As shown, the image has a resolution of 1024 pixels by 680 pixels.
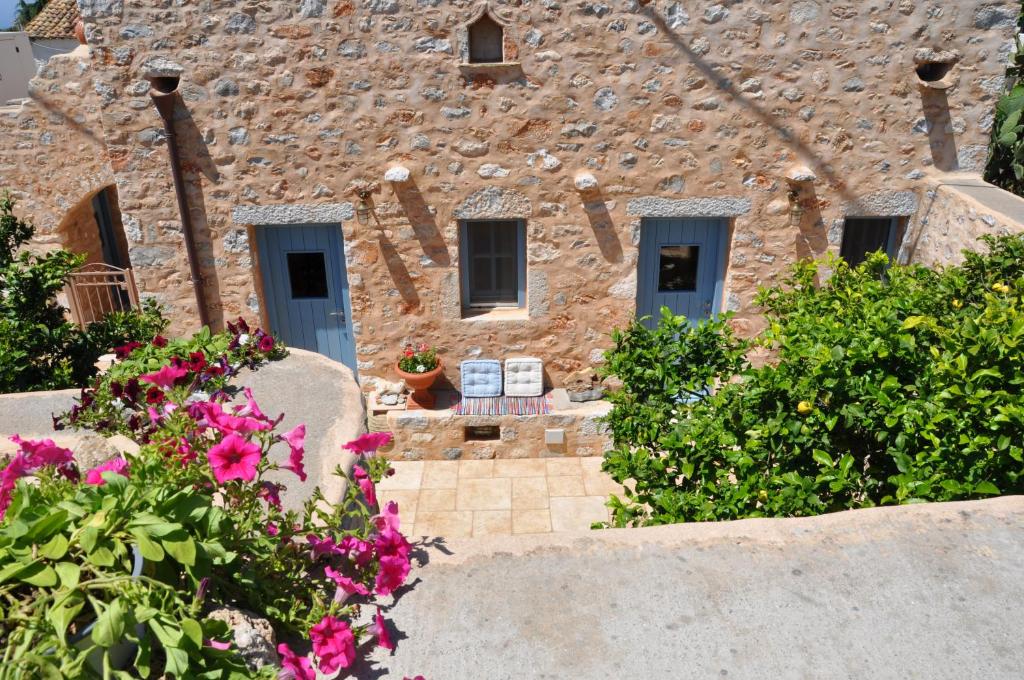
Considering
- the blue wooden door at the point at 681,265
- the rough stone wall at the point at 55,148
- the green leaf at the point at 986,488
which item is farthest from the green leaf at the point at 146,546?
the rough stone wall at the point at 55,148

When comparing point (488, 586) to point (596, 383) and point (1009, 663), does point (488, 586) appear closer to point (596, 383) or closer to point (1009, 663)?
point (1009, 663)

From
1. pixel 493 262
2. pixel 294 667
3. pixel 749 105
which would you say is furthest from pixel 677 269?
pixel 294 667

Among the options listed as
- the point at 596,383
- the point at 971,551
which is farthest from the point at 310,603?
the point at 596,383

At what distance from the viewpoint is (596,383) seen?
729 centimetres

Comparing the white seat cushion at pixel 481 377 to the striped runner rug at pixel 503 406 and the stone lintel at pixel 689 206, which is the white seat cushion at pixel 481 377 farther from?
the stone lintel at pixel 689 206

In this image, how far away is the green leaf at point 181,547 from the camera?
1.58 metres

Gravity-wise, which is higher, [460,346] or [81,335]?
[81,335]

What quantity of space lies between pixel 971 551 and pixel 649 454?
1.40 metres

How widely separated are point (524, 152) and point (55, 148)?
6.36 metres

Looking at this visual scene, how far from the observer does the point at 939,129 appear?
634 centimetres

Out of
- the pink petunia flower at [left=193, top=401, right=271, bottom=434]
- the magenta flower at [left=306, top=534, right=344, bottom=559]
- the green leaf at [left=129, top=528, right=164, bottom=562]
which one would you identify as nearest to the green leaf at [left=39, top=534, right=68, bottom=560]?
the green leaf at [left=129, top=528, right=164, bottom=562]

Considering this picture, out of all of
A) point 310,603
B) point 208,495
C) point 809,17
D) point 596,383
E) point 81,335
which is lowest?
point 596,383

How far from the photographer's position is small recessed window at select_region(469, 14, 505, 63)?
609 centimetres

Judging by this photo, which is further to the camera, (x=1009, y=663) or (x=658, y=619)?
(x=658, y=619)
